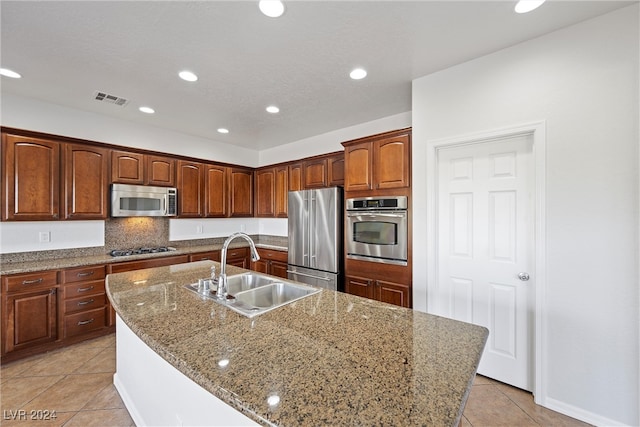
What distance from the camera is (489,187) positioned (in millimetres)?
2242

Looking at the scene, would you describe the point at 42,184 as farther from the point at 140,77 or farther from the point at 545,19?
the point at 545,19

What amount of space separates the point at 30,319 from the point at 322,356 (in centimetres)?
336

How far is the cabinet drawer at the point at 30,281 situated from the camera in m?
2.51

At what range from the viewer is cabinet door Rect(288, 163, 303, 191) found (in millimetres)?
4238

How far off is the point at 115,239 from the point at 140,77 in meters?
2.24

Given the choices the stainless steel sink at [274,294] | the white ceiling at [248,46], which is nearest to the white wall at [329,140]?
the white ceiling at [248,46]

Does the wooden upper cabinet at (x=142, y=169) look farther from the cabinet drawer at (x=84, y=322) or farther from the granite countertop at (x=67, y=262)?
the cabinet drawer at (x=84, y=322)

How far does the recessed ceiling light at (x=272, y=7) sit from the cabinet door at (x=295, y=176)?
8.50ft

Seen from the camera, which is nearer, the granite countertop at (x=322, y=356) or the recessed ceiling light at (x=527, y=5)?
the granite countertop at (x=322, y=356)

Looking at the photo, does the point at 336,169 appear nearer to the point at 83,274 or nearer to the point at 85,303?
the point at 83,274

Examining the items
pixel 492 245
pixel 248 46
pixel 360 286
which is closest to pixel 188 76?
pixel 248 46

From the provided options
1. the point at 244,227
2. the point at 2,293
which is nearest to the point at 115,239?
the point at 2,293

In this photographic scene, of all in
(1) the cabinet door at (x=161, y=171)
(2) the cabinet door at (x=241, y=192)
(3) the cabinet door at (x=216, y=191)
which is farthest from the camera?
(2) the cabinet door at (x=241, y=192)

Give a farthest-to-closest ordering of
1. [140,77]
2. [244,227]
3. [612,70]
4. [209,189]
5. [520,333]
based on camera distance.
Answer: [244,227]
[209,189]
[140,77]
[520,333]
[612,70]
